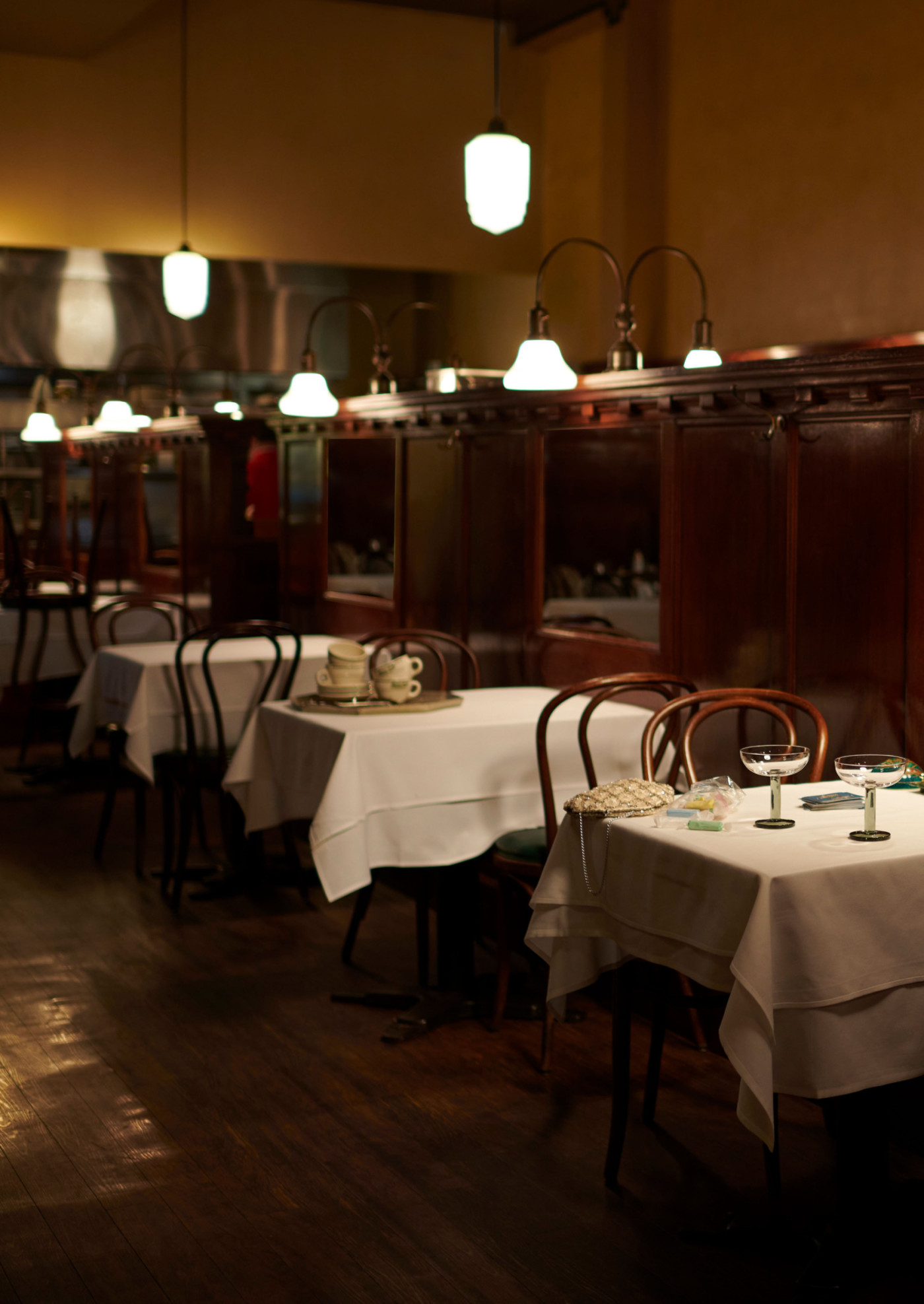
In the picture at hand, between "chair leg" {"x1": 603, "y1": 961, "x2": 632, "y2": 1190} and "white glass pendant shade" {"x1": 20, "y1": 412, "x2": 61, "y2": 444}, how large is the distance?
670 centimetres

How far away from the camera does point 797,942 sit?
248cm

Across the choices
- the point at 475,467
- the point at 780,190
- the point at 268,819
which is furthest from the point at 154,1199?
the point at 780,190

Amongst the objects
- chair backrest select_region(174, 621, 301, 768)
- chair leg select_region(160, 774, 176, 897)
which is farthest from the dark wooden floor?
chair backrest select_region(174, 621, 301, 768)

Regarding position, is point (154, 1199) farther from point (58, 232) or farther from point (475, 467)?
point (58, 232)

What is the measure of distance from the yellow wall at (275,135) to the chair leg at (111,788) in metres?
3.41

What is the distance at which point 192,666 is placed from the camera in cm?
552

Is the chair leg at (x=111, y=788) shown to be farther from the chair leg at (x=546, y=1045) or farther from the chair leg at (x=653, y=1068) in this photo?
the chair leg at (x=653, y=1068)

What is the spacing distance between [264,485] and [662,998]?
230 inches

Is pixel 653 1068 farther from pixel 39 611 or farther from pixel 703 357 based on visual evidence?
pixel 39 611

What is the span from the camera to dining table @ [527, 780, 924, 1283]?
2482 millimetres

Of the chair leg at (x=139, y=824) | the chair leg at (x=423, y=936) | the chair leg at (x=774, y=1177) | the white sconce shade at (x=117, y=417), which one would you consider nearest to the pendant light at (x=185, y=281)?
the white sconce shade at (x=117, y=417)

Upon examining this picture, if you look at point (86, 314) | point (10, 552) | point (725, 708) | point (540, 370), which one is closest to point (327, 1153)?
point (725, 708)

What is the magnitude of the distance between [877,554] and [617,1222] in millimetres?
2016

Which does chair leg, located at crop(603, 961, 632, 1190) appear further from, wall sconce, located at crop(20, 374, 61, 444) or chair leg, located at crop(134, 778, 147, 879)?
wall sconce, located at crop(20, 374, 61, 444)
